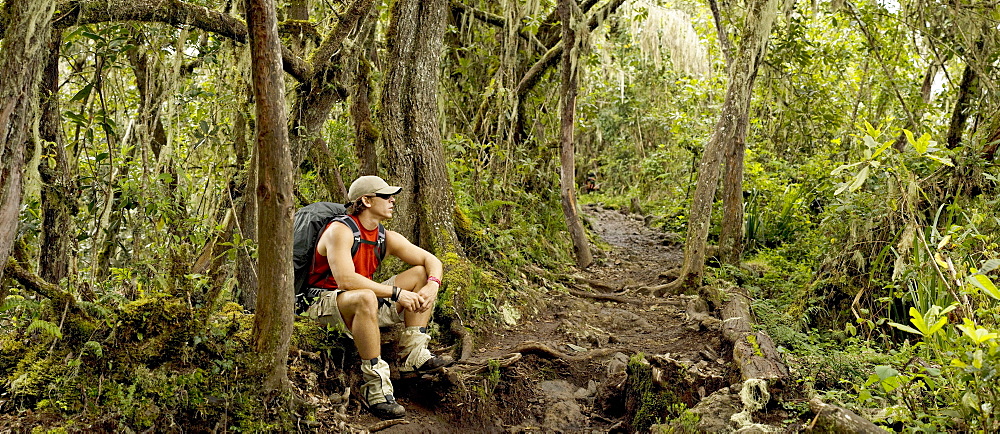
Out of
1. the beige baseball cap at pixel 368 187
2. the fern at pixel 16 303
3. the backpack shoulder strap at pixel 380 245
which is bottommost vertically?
the fern at pixel 16 303

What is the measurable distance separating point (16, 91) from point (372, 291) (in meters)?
2.14

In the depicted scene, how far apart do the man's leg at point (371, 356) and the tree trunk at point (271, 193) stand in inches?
27.3

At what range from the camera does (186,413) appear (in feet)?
11.3

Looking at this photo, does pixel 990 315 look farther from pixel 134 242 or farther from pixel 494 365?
pixel 134 242

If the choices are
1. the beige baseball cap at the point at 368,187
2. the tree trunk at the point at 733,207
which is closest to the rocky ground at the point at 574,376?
the beige baseball cap at the point at 368,187

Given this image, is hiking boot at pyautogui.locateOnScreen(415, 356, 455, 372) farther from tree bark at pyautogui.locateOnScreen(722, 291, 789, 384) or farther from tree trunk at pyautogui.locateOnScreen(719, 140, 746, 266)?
tree trunk at pyautogui.locateOnScreen(719, 140, 746, 266)

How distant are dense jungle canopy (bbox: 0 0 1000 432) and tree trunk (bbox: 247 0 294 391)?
0.6 inches

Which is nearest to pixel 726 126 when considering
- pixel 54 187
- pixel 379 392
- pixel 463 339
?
pixel 463 339

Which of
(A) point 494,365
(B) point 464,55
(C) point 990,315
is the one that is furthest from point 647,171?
(C) point 990,315

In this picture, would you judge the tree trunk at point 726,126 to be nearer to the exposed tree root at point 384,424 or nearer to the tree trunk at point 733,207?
the tree trunk at point 733,207

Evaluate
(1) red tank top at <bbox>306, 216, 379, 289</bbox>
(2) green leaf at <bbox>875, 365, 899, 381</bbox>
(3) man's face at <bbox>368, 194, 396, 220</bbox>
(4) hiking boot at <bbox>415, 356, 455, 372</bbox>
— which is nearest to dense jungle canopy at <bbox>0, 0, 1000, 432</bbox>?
(2) green leaf at <bbox>875, 365, 899, 381</bbox>

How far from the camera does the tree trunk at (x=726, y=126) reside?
25.2 feet

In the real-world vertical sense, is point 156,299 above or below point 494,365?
above

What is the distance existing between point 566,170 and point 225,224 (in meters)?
4.94
